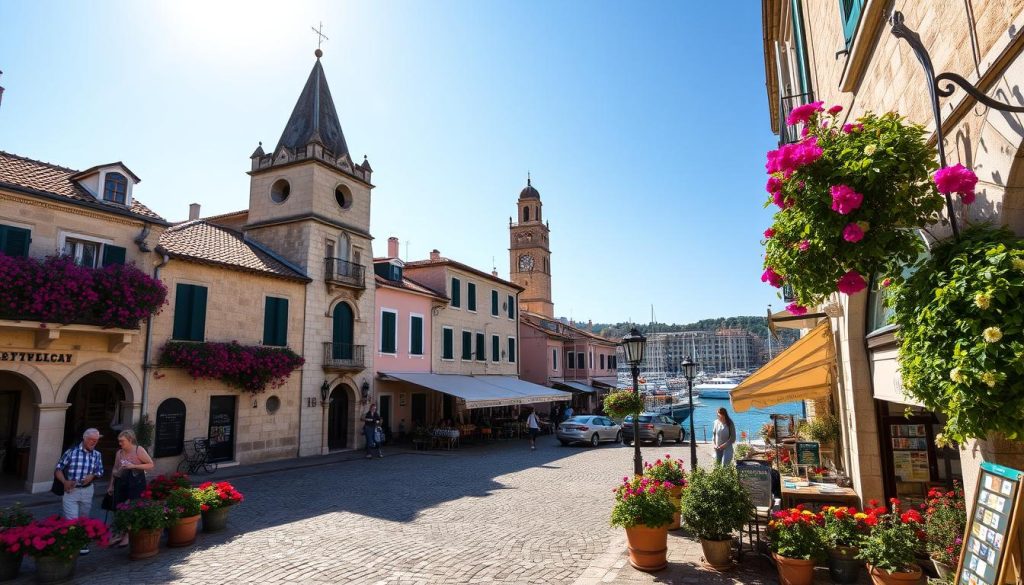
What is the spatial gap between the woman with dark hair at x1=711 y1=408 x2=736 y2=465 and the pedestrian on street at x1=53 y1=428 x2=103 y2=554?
Answer: 404 inches

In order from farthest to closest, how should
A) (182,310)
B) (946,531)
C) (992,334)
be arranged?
(182,310) → (946,531) → (992,334)

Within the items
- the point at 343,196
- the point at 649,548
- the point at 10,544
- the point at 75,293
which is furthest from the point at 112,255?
the point at 649,548

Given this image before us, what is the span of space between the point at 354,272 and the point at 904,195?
20.8 meters

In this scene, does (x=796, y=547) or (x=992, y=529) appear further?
(x=796, y=547)

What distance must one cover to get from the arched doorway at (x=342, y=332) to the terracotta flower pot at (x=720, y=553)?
17061 millimetres

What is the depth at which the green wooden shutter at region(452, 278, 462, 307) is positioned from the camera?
1129 inches

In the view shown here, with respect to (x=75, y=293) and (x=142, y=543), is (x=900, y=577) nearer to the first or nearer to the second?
(x=142, y=543)

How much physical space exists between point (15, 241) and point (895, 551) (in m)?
17.5

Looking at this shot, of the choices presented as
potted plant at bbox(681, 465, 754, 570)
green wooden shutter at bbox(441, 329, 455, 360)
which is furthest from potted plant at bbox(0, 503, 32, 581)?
green wooden shutter at bbox(441, 329, 455, 360)

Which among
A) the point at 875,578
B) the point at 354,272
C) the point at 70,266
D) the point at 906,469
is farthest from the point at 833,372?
the point at 354,272

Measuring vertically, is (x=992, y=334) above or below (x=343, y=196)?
below

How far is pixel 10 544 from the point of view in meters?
6.82

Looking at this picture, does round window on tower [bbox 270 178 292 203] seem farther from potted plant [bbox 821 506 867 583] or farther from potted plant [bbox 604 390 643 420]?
potted plant [bbox 821 506 867 583]

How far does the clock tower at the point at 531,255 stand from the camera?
6344cm
